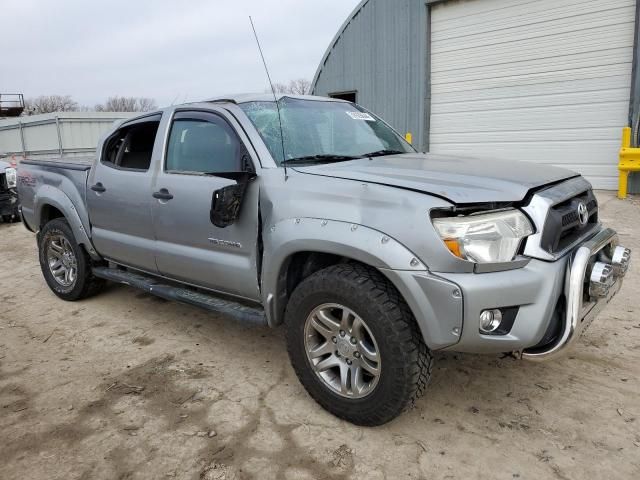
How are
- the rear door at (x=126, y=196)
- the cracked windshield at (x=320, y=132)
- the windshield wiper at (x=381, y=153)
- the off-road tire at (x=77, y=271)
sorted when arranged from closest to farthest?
the cracked windshield at (x=320, y=132)
the windshield wiper at (x=381, y=153)
the rear door at (x=126, y=196)
the off-road tire at (x=77, y=271)

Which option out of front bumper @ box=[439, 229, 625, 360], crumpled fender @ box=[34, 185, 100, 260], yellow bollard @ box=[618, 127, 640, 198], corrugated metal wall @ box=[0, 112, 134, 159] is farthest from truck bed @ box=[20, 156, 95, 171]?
corrugated metal wall @ box=[0, 112, 134, 159]

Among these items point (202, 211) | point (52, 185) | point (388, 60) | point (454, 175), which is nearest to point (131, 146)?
point (52, 185)

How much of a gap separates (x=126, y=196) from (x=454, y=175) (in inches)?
103

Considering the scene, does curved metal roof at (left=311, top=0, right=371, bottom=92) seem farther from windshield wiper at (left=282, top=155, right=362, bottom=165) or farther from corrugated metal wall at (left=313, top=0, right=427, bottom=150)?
windshield wiper at (left=282, top=155, right=362, bottom=165)

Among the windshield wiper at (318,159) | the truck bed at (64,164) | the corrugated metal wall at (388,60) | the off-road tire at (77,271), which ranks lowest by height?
the off-road tire at (77,271)

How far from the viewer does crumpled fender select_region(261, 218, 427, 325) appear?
2389mm

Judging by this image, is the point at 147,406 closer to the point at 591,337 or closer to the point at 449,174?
the point at 449,174

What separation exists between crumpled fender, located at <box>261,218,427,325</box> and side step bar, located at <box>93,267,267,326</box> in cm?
21

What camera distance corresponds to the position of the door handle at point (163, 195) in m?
3.59

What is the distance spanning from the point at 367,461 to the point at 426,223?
1.18m

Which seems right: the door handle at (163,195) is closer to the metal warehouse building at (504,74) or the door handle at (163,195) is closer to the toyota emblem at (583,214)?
the toyota emblem at (583,214)

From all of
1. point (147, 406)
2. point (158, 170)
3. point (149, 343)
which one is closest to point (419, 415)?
point (147, 406)

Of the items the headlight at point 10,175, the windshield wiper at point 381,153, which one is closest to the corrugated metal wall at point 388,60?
the headlight at point 10,175

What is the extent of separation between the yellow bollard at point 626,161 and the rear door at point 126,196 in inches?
336
